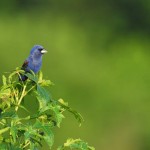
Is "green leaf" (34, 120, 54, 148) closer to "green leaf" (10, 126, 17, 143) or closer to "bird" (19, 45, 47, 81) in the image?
"green leaf" (10, 126, 17, 143)

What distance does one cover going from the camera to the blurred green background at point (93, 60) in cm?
2445

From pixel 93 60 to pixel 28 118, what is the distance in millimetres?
22826

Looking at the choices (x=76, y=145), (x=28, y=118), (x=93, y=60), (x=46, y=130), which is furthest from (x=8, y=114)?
(x=93, y=60)

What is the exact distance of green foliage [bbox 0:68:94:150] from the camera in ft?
16.5

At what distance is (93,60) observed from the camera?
27.9 m

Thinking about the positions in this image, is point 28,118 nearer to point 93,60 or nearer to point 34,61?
point 34,61

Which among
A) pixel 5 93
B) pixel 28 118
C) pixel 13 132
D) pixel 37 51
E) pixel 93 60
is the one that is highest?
pixel 93 60

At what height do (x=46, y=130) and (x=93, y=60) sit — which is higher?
(x=93, y=60)

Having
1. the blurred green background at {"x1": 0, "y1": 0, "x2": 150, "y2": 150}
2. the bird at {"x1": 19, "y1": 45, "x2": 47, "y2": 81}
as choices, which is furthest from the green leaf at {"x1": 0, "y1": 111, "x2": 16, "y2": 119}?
the blurred green background at {"x1": 0, "y1": 0, "x2": 150, "y2": 150}

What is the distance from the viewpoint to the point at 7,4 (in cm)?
3250

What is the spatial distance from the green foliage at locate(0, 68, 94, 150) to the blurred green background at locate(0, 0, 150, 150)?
15474 millimetres

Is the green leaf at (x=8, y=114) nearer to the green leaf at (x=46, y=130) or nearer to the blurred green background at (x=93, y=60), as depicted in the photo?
the green leaf at (x=46, y=130)

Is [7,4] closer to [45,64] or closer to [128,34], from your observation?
[128,34]

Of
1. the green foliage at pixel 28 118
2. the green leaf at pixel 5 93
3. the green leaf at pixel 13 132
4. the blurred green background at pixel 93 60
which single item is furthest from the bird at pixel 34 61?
the blurred green background at pixel 93 60
